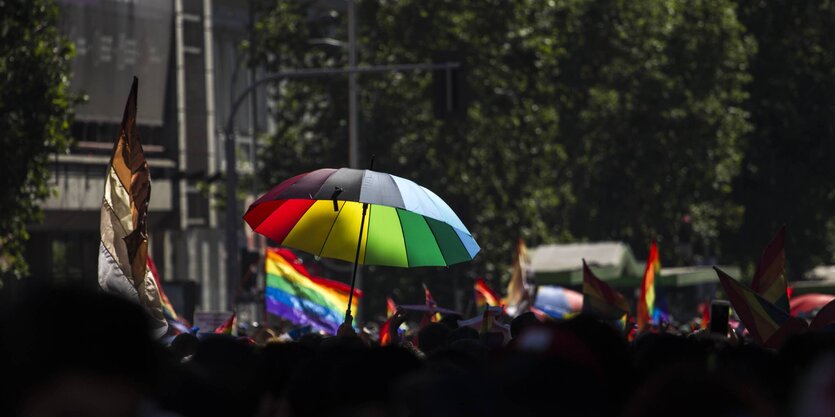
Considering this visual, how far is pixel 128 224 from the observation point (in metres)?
10.1

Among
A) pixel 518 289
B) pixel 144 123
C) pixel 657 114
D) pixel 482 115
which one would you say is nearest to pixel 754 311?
pixel 518 289

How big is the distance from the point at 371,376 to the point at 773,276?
815 centimetres

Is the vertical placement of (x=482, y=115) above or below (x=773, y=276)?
above

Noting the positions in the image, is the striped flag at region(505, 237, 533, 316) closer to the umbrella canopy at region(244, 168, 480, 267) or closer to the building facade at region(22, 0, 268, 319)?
the umbrella canopy at region(244, 168, 480, 267)

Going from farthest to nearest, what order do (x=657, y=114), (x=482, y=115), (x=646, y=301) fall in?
(x=657, y=114), (x=482, y=115), (x=646, y=301)

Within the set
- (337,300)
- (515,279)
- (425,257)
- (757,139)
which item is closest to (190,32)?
(757,139)

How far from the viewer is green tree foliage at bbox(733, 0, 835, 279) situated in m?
50.5

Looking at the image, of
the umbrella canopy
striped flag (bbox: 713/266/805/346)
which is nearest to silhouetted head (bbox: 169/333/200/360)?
the umbrella canopy

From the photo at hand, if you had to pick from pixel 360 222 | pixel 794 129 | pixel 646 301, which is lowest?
pixel 646 301

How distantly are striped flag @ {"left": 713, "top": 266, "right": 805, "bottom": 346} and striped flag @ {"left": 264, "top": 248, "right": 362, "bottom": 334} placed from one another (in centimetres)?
632

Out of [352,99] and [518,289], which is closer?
[518,289]

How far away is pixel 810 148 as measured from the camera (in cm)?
5078

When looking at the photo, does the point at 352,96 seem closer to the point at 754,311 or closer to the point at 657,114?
the point at 657,114

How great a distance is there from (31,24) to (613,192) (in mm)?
28192
